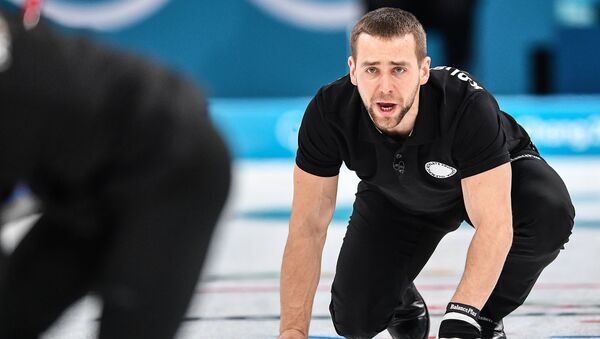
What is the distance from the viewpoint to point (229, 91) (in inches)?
429

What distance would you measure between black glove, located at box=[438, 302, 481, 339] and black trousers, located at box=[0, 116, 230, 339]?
142 cm

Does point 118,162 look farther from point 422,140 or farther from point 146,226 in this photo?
point 422,140

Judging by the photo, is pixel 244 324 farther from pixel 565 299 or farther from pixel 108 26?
pixel 108 26

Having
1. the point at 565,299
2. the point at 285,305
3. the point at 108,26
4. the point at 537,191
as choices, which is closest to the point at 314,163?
the point at 285,305

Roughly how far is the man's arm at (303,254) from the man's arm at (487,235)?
41 cm

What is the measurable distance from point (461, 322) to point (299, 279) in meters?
0.46

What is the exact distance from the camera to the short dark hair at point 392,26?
3178 millimetres

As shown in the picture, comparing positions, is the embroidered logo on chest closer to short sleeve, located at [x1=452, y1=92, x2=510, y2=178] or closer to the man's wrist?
short sleeve, located at [x1=452, y1=92, x2=510, y2=178]

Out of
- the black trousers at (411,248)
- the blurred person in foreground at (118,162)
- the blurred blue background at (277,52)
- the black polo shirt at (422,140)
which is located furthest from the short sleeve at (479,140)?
the blurred blue background at (277,52)

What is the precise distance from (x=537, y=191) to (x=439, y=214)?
1.13ft

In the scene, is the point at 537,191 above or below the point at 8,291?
below

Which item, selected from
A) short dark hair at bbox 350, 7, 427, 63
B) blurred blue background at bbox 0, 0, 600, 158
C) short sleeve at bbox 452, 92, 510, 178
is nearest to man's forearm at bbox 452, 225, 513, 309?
short sleeve at bbox 452, 92, 510, 178

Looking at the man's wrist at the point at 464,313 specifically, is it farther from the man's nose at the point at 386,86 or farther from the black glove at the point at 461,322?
the man's nose at the point at 386,86

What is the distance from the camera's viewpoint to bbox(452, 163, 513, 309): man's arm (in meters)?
3.06
